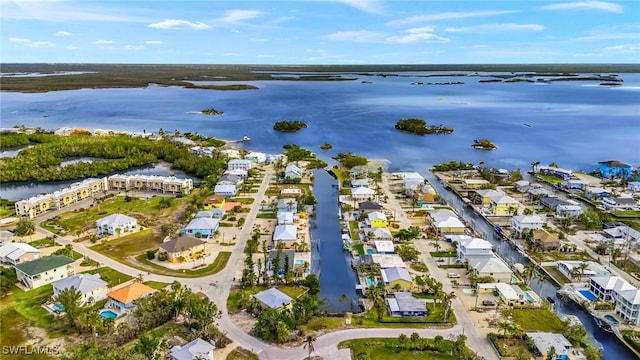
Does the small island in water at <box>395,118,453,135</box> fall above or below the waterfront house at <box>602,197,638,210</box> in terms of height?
above

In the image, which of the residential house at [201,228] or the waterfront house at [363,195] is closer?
the residential house at [201,228]

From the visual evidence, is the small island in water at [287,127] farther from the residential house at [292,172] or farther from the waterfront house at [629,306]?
the waterfront house at [629,306]

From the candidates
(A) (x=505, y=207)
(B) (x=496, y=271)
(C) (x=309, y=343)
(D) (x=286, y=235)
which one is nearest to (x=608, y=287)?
(B) (x=496, y=271)

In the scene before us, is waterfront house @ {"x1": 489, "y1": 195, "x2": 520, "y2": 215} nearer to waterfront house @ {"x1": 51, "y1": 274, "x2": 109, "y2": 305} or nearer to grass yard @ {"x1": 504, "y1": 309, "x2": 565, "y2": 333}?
grass yard @ {"x1": 504, "y1": 309, "x2": 565, "y2": 333}

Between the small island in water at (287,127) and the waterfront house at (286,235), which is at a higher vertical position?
the small island in water at (287,127)

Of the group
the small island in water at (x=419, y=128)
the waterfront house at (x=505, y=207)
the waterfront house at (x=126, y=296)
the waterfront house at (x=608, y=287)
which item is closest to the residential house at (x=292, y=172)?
the waterfront house at (x=505, y=207)

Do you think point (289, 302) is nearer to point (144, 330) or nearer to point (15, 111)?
point (144, 330)

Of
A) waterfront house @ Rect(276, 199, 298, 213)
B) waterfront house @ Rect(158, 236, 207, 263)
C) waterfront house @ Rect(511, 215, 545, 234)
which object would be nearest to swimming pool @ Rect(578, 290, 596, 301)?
waterfront house @ Rect(511, 215, 545, 234)
